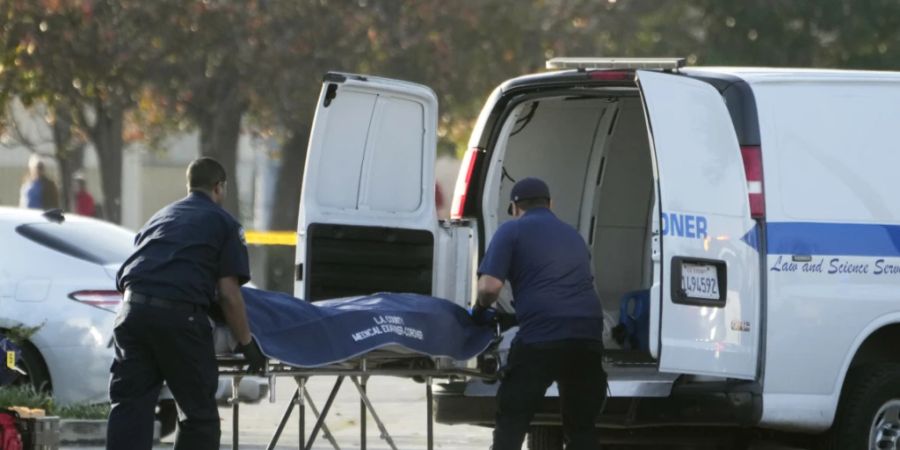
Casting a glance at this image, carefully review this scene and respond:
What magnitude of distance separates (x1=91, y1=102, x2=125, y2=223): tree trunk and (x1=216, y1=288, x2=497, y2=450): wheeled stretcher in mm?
A: 14570

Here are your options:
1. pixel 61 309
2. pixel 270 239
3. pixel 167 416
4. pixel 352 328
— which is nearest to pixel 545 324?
pixel 352 328

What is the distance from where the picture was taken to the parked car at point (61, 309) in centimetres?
1190

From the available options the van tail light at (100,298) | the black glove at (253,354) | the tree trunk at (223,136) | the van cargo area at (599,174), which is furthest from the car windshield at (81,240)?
the tree trunk at (223,136)

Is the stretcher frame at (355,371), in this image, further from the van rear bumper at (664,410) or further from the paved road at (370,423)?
the paved road at (370,423)

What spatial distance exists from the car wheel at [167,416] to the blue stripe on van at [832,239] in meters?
5.08

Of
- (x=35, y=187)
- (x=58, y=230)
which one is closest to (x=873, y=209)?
(x=58, y=230)

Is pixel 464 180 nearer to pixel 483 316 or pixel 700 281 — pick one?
pixel 483 316

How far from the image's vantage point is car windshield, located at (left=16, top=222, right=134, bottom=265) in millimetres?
12320

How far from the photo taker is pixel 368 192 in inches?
389

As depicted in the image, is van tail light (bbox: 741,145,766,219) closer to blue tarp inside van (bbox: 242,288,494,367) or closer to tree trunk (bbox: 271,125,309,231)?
blue tarp inside van (bbox: 242,288,494,367)

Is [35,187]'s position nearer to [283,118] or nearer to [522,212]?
[283,118]

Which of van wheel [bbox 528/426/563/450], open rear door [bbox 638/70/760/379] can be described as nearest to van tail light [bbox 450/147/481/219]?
van wheel [bbox 528/426/563/450]

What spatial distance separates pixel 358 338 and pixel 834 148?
225 cm

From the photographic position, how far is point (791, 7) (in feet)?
83.1
